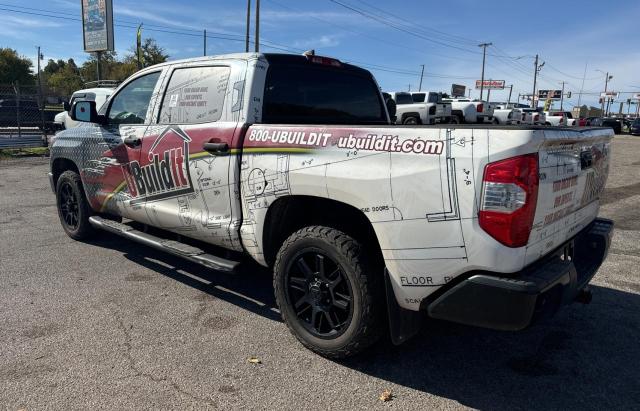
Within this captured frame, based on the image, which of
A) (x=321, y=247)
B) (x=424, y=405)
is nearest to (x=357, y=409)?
(x=424, y=405)

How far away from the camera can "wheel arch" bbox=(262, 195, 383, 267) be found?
299cm


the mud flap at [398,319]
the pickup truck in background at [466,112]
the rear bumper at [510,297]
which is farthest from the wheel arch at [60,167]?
the pickup truck in background at [466,112]

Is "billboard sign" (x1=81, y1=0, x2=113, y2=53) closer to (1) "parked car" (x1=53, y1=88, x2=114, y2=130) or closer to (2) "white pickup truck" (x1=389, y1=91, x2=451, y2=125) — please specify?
(1) "parked car" (x1=53, y1=88, x2=114, y2=130)

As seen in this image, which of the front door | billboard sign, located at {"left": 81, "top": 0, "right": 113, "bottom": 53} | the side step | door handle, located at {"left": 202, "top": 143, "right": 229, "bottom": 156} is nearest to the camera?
door handle, located at {"left": 202, "top": 143, "right": 229, "bottom": 156}

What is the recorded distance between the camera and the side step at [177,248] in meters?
3.60

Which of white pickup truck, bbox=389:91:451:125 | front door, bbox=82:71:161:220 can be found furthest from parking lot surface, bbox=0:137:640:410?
white pickup truck, bbox=389:91:451:125

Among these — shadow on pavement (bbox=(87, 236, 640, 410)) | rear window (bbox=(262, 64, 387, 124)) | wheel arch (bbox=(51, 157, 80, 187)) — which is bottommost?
shadow on pavement (bbox=(87, 236, 640, 410))

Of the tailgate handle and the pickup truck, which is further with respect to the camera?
the tailgate handle

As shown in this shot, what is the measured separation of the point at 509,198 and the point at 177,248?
9.13ft

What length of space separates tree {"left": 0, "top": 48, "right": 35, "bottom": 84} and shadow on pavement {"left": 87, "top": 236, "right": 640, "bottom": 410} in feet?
267

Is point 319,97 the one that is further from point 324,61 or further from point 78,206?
Result: point 78,206

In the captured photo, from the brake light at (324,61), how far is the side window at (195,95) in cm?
76

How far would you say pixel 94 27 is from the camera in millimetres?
20797

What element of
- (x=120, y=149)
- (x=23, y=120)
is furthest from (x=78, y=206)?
(x=23, y=120)
